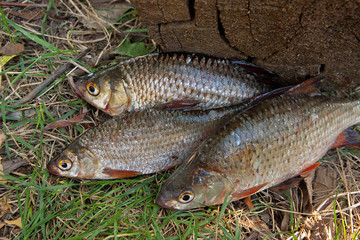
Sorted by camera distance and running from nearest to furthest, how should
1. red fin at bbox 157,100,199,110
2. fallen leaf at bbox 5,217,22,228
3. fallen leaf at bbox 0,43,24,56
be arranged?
1. fallen leaf at bbox 5,217,22,228
2. red fin at bbox 157,100,199,110
3. fallen leaf at bbox 0,43,24,56

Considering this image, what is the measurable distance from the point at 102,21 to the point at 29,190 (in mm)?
2175

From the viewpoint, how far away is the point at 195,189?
279cm

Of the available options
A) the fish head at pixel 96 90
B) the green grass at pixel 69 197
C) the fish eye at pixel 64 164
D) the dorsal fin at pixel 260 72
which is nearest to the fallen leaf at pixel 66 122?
the green grass at pixel 69 197

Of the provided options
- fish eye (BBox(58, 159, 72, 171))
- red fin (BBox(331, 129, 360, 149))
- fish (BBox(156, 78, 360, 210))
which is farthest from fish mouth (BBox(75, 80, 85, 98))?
red fin (BBox(331, 129, 360, 149))

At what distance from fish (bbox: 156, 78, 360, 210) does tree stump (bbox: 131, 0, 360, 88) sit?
29cm

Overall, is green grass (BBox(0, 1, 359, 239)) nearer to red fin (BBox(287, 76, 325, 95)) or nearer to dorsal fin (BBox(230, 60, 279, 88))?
red fin (BBox(287, 76, 325, 95))

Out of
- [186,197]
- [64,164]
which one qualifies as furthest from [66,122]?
[186,197]

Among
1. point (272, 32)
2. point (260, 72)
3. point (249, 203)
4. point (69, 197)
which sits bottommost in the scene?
point (69, 197)

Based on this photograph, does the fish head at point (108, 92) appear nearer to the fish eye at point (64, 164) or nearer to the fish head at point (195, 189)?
the fish eye at point (64, 164)

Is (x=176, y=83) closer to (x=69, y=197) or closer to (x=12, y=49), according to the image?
(x=69, y=197)

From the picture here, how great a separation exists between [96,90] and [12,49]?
1.31 metres

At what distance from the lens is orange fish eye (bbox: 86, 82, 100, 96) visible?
3330mm

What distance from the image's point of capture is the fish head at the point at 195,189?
9.16 feet

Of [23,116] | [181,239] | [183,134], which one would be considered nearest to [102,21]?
[23,116]
